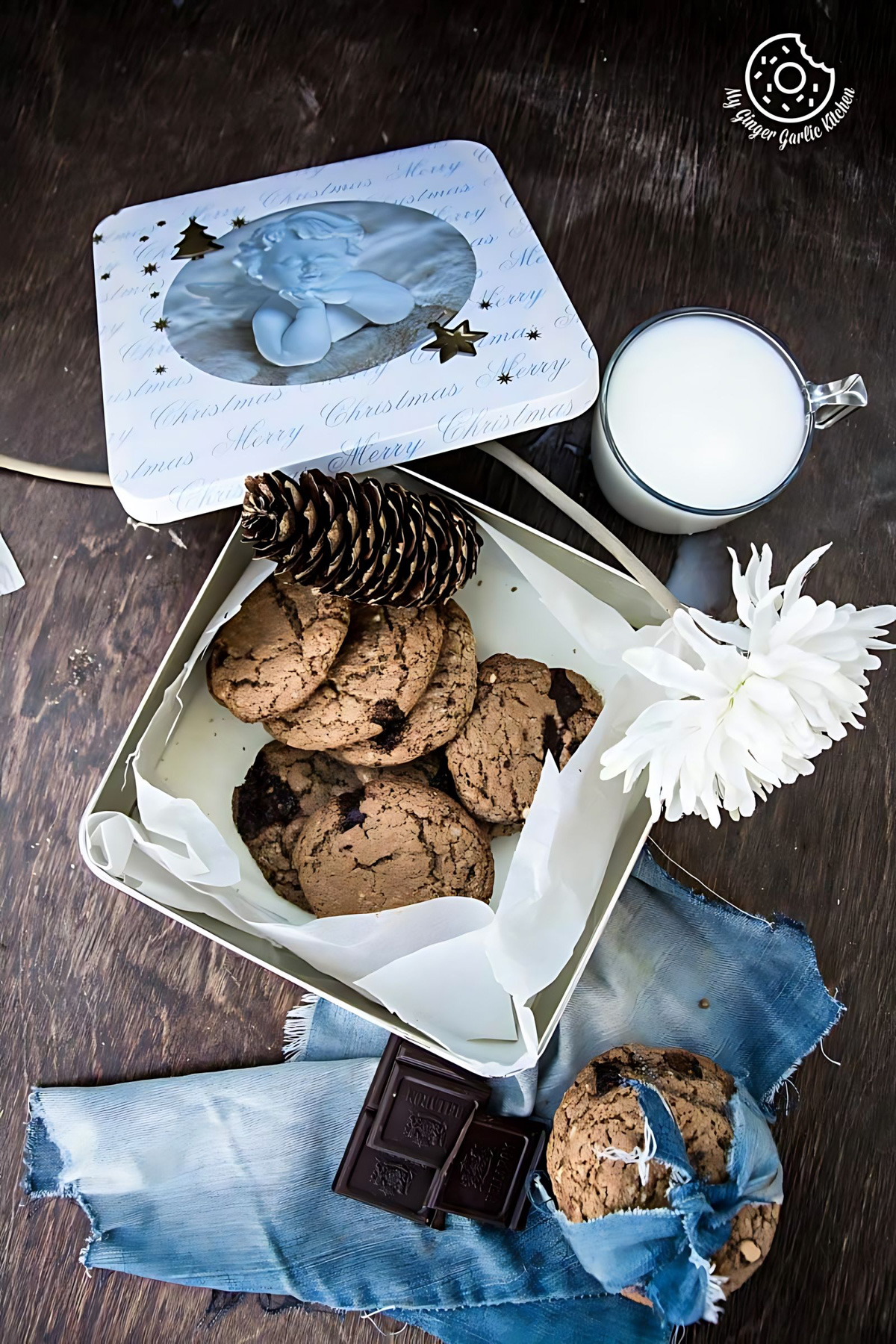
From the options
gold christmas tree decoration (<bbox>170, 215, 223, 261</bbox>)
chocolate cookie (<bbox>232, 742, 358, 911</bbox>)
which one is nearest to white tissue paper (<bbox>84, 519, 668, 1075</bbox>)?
chocolate cookie (<bbox>232, 742, 358, 911</bbox>)

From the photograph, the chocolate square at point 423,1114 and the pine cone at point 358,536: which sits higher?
the pine cone at point 358,536

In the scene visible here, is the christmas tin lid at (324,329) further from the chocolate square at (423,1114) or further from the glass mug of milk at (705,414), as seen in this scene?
the chocolate square at (423,1114)

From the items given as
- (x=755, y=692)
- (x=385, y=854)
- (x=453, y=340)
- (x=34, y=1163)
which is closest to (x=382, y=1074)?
(x=385, y=854)

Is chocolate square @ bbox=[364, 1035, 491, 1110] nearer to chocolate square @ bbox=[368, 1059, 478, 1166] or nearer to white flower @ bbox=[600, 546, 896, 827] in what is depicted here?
chocolate square @ bbox=[368, 1059, 478, 1166]

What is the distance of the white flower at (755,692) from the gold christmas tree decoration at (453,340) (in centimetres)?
23

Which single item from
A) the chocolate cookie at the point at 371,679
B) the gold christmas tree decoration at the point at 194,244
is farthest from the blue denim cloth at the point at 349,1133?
the gold christmas tree decoration at the point at 194,244

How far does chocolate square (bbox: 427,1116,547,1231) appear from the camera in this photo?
66 centimetres

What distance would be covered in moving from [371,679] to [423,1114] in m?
0.31

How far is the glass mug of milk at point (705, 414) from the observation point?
0.63 meters

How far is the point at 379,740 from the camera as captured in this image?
0.64 m

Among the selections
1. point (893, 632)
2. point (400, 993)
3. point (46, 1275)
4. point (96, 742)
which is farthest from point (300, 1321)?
point (893, 632)

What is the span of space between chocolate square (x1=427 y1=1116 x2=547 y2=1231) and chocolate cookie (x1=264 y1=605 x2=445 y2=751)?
11.5 inches

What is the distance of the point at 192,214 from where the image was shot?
66 cm

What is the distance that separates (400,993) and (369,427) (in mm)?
364
